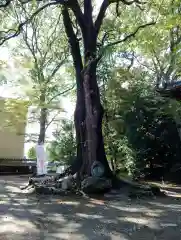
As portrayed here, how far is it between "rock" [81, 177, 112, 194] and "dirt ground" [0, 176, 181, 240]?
0.61 meters

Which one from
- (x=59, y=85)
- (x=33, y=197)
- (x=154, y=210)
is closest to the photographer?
(x=154, y=210)

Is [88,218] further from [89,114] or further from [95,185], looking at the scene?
[89,114]

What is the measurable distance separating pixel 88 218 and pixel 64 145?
9.28 metres

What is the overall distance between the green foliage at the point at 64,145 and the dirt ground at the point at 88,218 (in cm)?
622

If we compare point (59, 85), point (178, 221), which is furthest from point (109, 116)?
point (178, 221)

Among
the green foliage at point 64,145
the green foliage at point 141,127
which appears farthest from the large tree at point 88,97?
the green foliage at point 64,145

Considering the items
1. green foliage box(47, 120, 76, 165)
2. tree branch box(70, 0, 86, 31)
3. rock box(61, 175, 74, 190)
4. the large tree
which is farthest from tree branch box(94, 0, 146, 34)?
green foliage box(47, 120, 76, 165)

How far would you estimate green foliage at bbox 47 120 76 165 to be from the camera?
14.8 m

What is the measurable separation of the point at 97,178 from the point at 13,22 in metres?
12.1

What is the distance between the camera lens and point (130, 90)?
13.3m

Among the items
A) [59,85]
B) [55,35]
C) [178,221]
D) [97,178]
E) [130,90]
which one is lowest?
[178,221]

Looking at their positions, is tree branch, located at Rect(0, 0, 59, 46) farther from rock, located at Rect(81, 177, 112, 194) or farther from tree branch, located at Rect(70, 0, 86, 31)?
rock, located at Rect(81, 177, 112, 194)

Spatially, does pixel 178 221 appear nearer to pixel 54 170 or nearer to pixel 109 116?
pixel 109 116

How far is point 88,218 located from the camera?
232 inches
